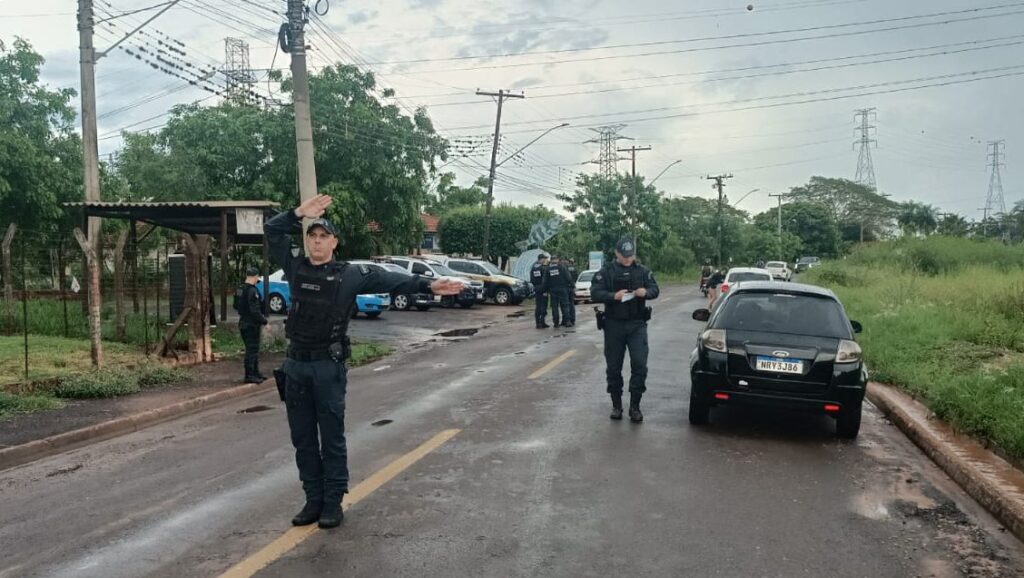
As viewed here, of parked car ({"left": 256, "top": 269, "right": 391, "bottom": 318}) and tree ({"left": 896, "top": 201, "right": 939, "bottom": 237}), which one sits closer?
parked car ({"left": 256, "top": 269, "right": 391, "bottom": 318})

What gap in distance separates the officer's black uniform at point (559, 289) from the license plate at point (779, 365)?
486 inches

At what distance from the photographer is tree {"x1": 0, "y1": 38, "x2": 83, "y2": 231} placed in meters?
19.7

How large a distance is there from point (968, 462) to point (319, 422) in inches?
203

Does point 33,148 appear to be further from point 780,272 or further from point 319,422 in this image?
point 780,272

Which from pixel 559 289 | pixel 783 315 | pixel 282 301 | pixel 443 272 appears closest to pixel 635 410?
pixel 783 315

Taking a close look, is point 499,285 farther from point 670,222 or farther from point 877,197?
point 877,197

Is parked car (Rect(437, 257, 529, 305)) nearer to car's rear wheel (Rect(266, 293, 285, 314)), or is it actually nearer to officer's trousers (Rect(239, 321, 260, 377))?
car's rear wheel (Rect(266, 293, 285, 314))

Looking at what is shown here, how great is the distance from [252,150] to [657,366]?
23066 mm

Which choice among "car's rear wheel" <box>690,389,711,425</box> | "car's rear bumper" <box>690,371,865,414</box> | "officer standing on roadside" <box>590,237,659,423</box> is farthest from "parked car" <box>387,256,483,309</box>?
"car's rear bumper" <box>690,371,865,414</box>

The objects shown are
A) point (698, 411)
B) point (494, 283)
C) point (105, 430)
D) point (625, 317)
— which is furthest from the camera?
point (494, 283)

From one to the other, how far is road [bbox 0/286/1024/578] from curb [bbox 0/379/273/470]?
236 millimetres

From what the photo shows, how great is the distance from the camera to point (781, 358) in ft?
23.5

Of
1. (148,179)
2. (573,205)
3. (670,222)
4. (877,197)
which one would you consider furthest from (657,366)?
(877,197)

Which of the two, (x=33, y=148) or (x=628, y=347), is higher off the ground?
(x=33, y=148)
